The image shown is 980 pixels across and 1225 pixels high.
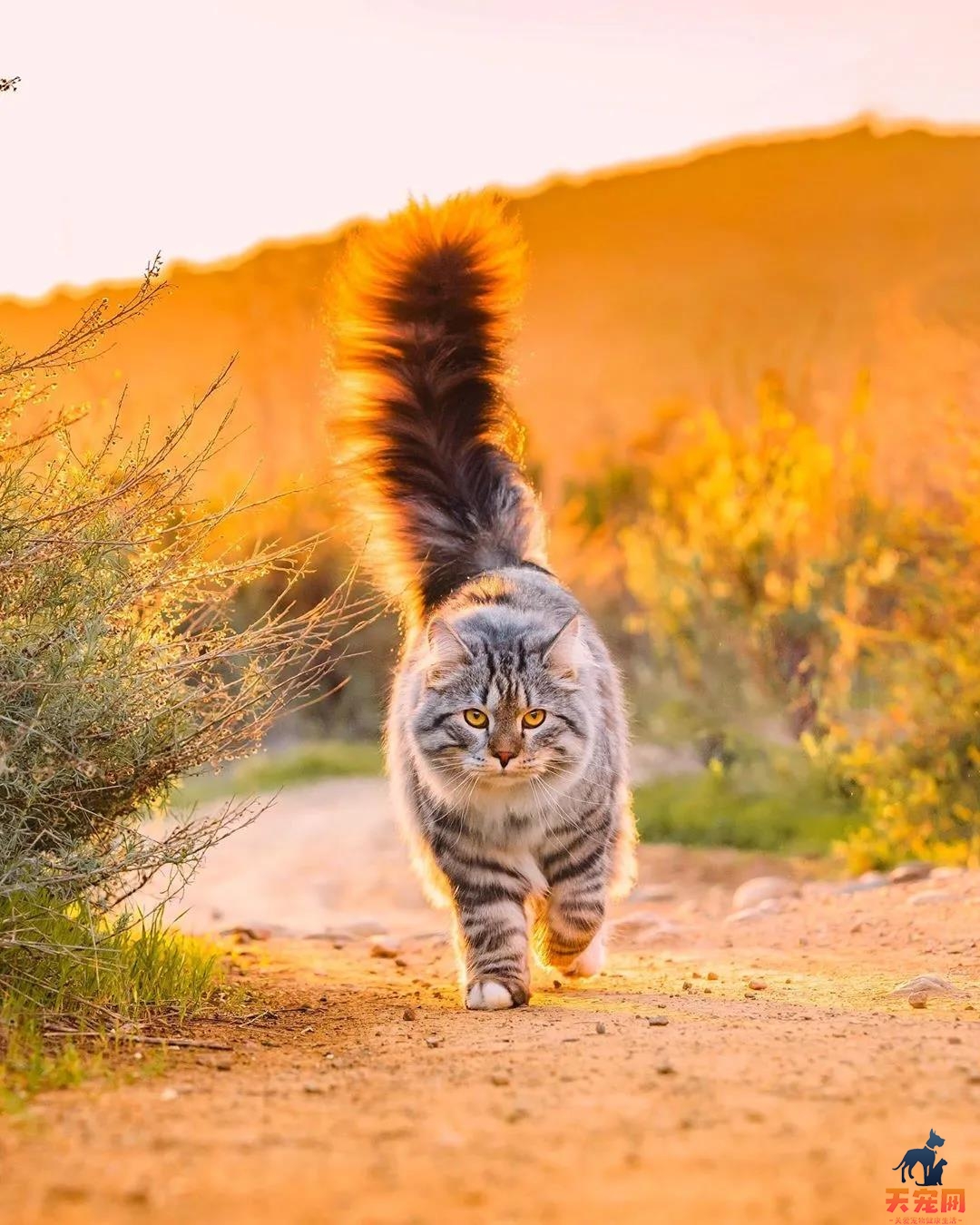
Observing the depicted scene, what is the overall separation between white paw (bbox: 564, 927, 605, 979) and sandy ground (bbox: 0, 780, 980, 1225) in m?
0.10

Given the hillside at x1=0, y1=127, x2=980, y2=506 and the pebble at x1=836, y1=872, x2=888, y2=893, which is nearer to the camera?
the pebble at x1=836, y1=872, x2=888, y2=893

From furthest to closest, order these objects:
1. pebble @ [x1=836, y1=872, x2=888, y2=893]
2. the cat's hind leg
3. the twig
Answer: pebble @ [x1=836, y1=872, x2=888, y2=893] → the cat's hind leg → the twig

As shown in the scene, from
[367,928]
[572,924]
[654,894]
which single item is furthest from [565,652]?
[654,894]

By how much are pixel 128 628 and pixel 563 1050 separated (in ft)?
6.94

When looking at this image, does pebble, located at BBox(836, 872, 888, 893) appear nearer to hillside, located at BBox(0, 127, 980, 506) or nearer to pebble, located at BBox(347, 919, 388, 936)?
pebble, located at BBox(347, 919, 388, 936)

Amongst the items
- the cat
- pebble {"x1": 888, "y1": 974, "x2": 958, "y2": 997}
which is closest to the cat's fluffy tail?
pebble {"x1": 888, "y1": 974, "x2": 958, "y2": 997}

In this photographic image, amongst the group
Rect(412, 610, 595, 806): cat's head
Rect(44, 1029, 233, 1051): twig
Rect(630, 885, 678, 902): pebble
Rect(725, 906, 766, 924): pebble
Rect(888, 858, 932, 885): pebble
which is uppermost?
Rect(412, 610, 595, 806): cat's head

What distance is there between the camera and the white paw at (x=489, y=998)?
5.31 metres

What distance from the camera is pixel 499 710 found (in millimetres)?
5395

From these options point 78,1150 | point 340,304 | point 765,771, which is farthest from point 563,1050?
point 765,771

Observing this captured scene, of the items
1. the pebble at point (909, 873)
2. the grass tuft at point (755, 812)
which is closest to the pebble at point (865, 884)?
the pebble at point (909, 873)

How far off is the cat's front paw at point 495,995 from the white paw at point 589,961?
621 millimetres

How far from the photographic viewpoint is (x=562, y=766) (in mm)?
5531

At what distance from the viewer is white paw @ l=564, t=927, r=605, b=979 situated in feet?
19.7
